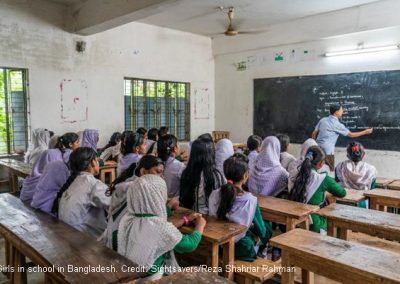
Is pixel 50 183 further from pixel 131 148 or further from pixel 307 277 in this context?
pixel 307 277

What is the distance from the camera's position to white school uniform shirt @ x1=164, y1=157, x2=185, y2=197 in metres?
2.88

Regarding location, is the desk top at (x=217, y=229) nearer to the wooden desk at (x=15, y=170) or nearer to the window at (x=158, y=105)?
the wooden desk at (x=15, y=170)

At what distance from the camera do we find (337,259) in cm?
151

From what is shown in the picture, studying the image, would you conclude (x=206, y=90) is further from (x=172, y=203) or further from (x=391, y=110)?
(x=172, y=203)

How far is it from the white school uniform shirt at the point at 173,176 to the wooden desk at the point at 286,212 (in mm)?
741

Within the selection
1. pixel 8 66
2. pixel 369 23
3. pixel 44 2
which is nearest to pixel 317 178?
pixel 369 23

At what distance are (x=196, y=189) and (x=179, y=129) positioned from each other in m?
4.68

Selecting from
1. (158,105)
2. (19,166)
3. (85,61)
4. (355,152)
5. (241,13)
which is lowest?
(19,166)

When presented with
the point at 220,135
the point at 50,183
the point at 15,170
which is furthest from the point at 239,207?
the point at 220,135

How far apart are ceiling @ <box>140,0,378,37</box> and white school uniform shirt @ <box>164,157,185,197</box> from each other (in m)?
2.66

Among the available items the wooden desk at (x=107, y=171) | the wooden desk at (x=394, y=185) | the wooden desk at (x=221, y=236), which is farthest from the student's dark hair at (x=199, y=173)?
the wooden desk at (x=394, y=185)

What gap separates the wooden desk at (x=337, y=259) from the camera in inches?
55.5

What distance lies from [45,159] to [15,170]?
1.04 meters

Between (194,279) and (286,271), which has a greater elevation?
(194,279)
